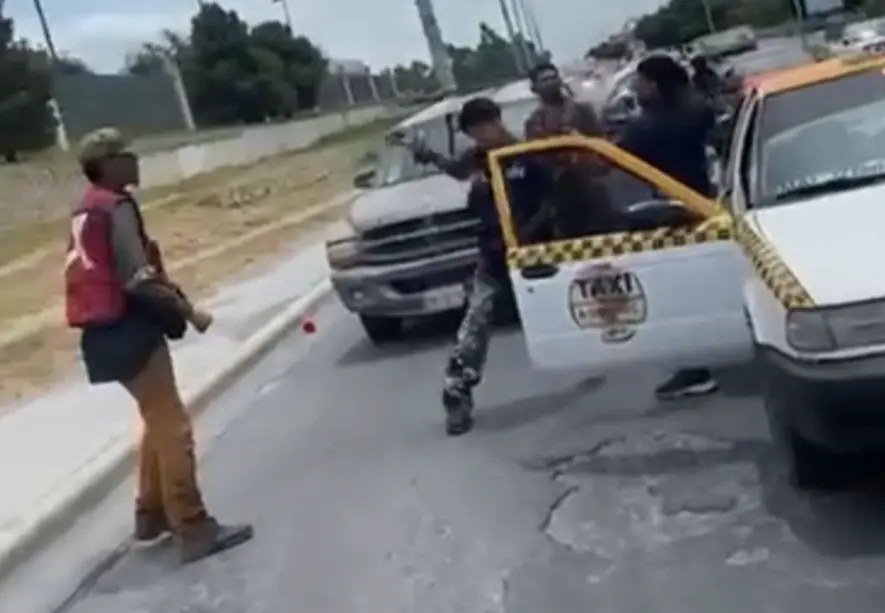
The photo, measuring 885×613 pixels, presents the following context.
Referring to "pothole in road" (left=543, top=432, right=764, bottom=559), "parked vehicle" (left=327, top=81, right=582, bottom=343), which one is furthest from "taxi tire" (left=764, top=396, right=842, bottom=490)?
"parked vehicle" (left=327, top=81, right=582, bottom=343)

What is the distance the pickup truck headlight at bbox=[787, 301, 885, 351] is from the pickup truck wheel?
27.2ft

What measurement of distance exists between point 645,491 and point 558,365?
42.3 inches

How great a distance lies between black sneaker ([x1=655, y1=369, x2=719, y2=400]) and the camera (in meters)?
9.38

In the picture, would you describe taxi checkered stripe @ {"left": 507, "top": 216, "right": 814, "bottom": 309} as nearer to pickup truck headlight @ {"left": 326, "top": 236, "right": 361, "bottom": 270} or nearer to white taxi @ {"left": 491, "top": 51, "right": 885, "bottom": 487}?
white taxi @ {"left": 491, "top": 51, "right": 885, "bottom": 487}

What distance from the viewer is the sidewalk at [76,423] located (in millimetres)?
10258

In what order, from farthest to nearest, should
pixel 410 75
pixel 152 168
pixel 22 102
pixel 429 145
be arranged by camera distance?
pixel 410 75, pixel 22 102, pixel 152 168, pixel 429 145

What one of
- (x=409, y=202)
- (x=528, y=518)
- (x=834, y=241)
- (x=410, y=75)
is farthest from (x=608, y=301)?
(x=410, y=75)

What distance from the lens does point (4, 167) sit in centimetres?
4006

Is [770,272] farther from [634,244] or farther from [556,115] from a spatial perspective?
[556,115]

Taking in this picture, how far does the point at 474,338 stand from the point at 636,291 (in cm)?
164

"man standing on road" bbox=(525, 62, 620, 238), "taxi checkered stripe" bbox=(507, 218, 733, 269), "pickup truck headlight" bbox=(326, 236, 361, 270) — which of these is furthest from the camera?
"pickup truck headlight" bbox=(326, 236, 361, 270)

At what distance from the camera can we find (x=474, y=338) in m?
9.64

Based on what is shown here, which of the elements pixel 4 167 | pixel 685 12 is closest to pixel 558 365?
pixel 4 167

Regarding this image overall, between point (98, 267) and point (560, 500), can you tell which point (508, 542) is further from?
point (98, 267)
